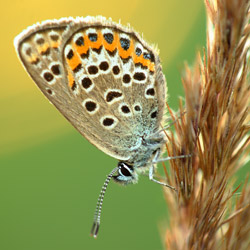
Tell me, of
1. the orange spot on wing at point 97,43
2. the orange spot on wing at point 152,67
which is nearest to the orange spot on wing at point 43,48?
the orange spot on wing at point 97,43

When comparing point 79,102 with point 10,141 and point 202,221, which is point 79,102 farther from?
point 10,141

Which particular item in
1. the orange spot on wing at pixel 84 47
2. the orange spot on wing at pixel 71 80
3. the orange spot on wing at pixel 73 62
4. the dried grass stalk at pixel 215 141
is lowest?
the dried grass stalk at pixel 215 141

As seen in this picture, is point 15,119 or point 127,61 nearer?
point 127,61

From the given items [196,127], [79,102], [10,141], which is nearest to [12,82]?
[10,141]

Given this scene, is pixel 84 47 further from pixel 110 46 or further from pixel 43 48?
pixel 43 48

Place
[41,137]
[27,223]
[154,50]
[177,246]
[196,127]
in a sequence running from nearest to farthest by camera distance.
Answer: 1. [177,246]
2. [196,127]
3. [154,50]
4. [27,223]
5. [41,137]

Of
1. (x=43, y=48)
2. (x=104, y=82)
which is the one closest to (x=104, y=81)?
(x=104, y=82)

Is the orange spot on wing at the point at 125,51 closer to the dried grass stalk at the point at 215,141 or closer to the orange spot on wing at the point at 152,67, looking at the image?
the orange spot on wing at the point at 152,67
